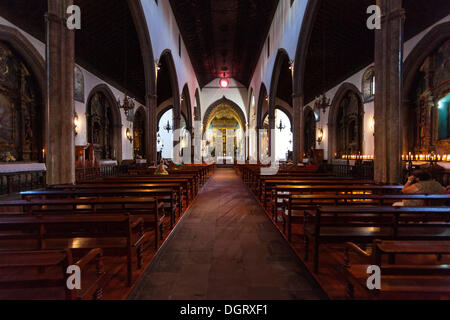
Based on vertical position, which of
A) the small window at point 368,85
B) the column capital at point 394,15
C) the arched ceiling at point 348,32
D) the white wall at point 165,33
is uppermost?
the white wall at point 165,33

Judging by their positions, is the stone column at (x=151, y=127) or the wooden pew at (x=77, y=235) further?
the stone column at (x=151, y=127)

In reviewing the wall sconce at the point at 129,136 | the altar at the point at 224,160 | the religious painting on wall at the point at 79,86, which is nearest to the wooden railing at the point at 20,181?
the religious painting on wall at the point at 79,86

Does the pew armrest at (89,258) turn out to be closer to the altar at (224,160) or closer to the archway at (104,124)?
the archway at (104,124)

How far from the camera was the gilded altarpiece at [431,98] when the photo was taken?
914cm

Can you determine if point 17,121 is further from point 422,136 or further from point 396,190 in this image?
point 422,136

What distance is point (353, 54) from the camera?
42.0ft

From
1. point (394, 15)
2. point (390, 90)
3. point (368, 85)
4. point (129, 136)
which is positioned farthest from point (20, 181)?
point (368, 85)

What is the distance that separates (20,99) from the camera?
971 centimetres

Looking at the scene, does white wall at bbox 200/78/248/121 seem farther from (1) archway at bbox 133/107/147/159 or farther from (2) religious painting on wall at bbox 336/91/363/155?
(2) religious painting on wall at bbox 336/91/363/155

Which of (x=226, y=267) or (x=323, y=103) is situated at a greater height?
(x=323, y=103)

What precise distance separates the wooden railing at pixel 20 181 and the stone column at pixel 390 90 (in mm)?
10251

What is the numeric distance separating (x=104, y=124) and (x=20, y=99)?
20.9ft

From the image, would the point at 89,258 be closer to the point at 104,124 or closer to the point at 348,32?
the point at 348,32
